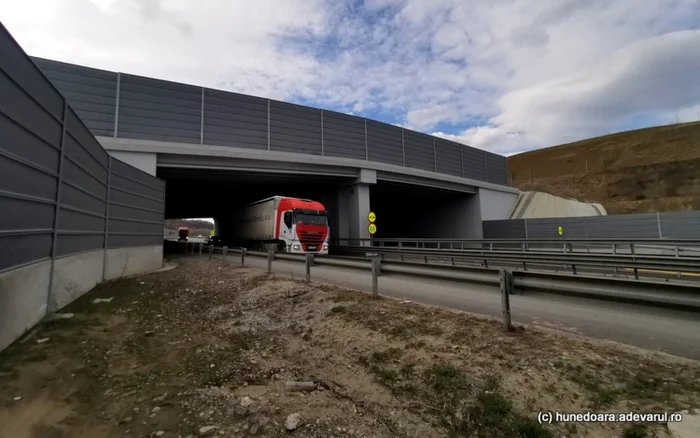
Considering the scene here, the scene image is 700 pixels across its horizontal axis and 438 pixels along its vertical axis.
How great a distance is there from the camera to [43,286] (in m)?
5.57

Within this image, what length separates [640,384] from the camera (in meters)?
3.04

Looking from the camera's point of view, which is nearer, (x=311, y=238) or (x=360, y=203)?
(x=311, y=238)

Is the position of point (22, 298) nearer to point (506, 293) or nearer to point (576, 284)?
point (506, 293)

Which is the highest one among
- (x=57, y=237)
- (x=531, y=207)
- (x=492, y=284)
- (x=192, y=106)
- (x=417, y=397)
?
(x=192, y=106)

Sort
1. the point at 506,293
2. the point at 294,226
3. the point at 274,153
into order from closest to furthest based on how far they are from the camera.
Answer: the point at 506,293, the point at 294,226, the point at 274,153

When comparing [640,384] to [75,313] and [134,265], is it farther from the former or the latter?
[134,265]

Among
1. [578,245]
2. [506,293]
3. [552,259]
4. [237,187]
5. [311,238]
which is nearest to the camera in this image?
[506,293]

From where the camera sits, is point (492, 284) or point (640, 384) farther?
point (492, 284)

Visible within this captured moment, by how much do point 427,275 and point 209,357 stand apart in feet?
11.9

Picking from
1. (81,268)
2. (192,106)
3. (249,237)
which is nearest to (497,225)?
(249,237)

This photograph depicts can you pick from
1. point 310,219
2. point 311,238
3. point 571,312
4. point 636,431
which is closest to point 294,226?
point 310,219

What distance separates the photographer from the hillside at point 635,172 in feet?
172

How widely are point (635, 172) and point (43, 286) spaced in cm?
8431

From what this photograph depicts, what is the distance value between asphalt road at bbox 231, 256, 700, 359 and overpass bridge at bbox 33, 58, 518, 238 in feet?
53.2
